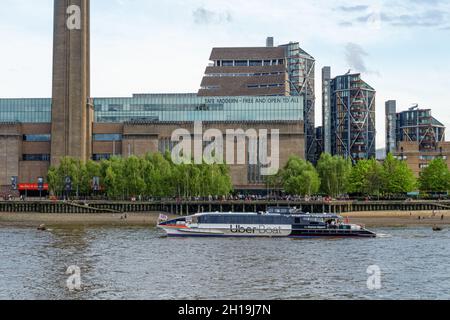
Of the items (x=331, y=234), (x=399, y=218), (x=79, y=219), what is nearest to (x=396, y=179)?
(x=399, y=218)

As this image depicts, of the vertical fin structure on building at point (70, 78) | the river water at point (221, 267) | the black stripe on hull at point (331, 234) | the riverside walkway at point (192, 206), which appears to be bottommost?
the river water at point (221, 267)

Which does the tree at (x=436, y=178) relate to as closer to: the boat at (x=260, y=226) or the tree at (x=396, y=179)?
the tree at (x=396, y=179)

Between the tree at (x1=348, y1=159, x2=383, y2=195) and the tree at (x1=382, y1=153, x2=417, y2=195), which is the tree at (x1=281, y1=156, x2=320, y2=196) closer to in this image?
the tree at (x1=348, y1=159, x2=383, y2=195)

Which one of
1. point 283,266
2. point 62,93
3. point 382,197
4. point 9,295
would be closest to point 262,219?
point 283,266

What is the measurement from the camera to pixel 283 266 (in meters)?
72.8

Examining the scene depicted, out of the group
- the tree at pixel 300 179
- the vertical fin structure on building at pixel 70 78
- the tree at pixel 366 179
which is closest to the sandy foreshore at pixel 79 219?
the tree at pixel 300 179

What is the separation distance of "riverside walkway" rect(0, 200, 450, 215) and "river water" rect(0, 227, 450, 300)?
5294cm

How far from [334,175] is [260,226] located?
75.7m

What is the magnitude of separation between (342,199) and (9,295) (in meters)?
129

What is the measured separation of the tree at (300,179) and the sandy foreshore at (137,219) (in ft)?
54.3

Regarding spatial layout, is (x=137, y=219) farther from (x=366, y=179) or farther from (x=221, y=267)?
(x=221, y=267)

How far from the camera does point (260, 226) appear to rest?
11088cm

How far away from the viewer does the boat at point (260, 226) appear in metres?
110

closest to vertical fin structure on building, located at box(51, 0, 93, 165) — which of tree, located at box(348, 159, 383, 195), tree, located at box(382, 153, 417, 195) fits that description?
tree, located at box(348, 159, 383, 195)
